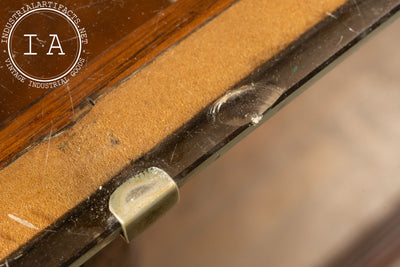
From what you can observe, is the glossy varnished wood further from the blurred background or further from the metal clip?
the blurred background

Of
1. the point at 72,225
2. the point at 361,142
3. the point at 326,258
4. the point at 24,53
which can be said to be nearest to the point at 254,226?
the point at 326,258

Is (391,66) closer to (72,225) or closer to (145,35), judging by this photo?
(145,35)

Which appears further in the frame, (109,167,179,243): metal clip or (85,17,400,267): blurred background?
(85,17,400,267): blurred background

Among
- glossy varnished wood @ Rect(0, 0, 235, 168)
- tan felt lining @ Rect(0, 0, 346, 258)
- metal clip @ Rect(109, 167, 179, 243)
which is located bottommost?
metal clip @ Rect(109, 167, 179, 243)

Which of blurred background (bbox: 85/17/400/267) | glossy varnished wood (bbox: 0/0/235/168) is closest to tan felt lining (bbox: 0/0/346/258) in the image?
glossy varnished wood (bbox: 0/0/235/168)

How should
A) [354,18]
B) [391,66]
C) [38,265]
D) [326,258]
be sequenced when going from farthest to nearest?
[391,66], [326,258], [354,18], [38,265]

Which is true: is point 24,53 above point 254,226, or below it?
above

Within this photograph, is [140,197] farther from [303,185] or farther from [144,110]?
[303,185]
